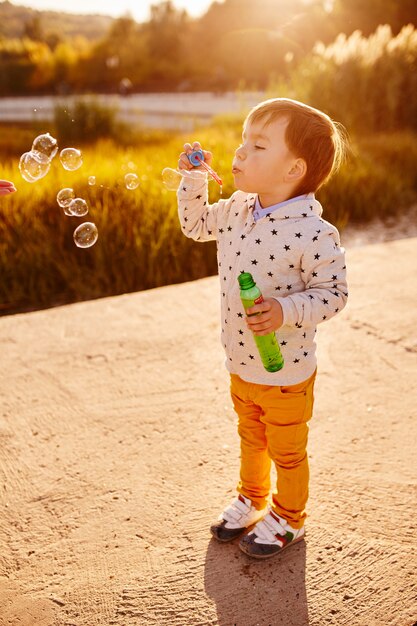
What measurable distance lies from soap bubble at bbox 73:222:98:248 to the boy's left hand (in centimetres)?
123

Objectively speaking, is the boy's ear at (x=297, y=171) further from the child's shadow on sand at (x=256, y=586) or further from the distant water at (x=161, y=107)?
the distant water at (x=161, y=107)

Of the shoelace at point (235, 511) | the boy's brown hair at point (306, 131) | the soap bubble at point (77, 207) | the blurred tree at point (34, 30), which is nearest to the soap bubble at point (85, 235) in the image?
the soap bubble at point (77, 207)

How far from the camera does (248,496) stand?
7.37 ft

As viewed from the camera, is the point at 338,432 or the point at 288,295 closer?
the point at 288,295

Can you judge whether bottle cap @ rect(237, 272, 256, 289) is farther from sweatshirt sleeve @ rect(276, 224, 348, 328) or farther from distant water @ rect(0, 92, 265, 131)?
distant water @ rect(0, 92, 265, 131)

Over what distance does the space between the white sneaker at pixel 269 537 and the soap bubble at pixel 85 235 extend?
4.47 feet

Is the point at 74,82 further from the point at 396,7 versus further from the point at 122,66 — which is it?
the point at 396,7

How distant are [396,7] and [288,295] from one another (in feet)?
83.0

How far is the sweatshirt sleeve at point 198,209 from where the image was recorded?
2115 millimetres

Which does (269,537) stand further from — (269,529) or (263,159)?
(263,159)

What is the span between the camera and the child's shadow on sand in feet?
6.15

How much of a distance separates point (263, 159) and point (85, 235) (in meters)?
1.20

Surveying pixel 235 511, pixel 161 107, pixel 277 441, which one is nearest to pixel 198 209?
pixel 277 441

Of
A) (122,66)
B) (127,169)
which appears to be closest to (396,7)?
(122,66)
